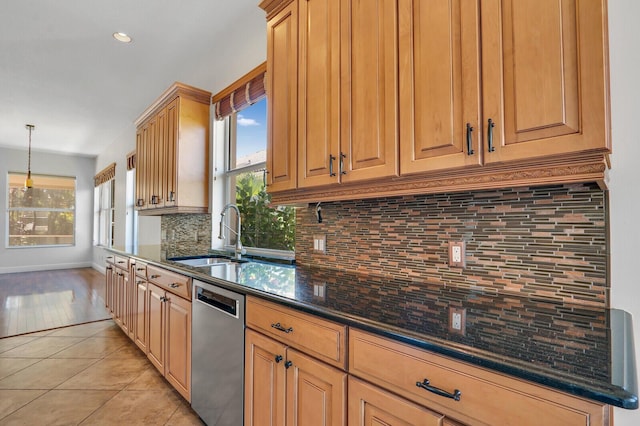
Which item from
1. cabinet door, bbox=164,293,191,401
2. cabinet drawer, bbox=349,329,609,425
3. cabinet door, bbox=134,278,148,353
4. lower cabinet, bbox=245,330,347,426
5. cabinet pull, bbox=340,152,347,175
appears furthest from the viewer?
cabinet door, bbox=134,278,148,353

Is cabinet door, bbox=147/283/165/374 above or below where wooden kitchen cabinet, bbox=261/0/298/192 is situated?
below

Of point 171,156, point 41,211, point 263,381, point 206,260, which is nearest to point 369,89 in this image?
point 263,381

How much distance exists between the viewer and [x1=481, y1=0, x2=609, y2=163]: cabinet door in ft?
2.82

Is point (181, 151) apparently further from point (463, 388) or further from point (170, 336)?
point (463, 388)

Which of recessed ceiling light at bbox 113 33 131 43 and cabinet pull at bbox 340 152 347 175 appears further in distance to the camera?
recessed ceiling light at bbox 113 33 131 43

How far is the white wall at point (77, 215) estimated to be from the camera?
7.25 metres

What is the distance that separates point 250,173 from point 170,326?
1422 mm

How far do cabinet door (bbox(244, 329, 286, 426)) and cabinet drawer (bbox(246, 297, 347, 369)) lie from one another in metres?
0.06

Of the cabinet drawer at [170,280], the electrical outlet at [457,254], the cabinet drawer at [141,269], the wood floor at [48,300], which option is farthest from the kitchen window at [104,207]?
the electrical outlet at [457,254]

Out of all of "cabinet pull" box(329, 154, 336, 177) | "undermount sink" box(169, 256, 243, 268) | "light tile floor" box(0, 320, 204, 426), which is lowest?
"light tile floor" box(0, 320, 204, 426)

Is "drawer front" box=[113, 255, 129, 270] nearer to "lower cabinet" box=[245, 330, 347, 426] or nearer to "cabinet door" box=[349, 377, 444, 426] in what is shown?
"lower cabinet" box=[245, 330, 347, 426]

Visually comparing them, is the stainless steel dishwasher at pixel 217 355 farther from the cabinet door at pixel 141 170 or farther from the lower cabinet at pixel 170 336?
the cabinet door at pixel 141 170

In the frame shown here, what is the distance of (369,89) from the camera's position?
4.59ft

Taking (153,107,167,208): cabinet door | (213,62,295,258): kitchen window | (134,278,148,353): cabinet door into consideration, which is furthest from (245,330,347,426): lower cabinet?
(153,107,167,208): cabinet door
